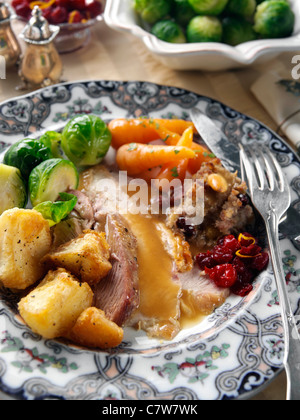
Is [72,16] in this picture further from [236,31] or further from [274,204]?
[274,204]

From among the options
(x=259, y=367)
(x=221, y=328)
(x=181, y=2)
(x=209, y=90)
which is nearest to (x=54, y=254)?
(x=221, y=328)

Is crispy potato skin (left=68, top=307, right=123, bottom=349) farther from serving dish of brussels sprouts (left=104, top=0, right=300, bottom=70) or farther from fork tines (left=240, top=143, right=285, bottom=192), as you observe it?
serving dish of brussels sprouts (left=104, top=0, right=300, bottom=70)

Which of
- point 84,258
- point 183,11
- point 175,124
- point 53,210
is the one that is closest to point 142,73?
point 183,11

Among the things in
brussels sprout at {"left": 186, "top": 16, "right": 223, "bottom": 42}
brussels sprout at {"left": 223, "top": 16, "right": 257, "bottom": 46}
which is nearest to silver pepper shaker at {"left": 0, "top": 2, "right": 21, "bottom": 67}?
brussels sprout at {"left": 186, "top": 16, "right": 223, "bottom": 42}

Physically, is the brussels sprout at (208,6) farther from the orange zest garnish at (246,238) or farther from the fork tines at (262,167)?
the orange zest garnish at (246,238)

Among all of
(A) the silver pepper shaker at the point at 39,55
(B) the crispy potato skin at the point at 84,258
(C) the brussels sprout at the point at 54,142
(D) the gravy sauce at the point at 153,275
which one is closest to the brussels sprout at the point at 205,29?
(A) the silver pepper shaker at the point at 39,55
